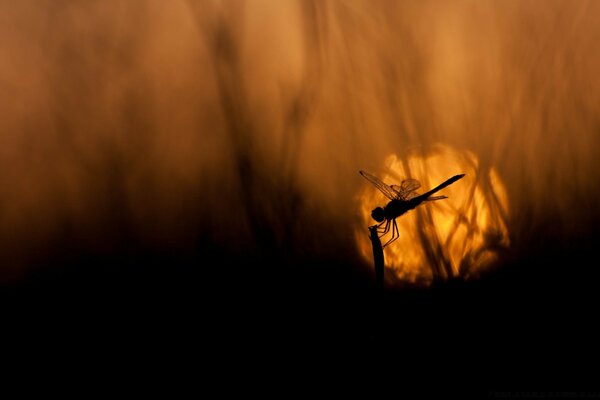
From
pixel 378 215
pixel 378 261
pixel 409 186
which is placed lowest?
pixel 378 261

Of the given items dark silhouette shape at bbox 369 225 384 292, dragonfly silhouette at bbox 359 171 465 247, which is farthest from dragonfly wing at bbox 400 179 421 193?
dark silhouette shape at bbox 369 225 384 292

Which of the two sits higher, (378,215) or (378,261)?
(378,215)

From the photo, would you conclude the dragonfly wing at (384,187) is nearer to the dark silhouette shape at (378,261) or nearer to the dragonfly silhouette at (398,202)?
the dragonfly silhouette at (398,202)

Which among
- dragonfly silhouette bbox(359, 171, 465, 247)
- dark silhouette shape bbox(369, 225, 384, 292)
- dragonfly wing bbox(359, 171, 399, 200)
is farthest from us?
dragonfly wing bbox(359, 171, 399, 200)

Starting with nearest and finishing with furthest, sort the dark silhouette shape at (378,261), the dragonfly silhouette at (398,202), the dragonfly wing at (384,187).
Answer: the dark silhouette shape at (378,261) → the dragonfly silhouette at (398,202) → the dragonfly wing at (384,187)

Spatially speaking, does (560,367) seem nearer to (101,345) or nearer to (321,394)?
(321,394)

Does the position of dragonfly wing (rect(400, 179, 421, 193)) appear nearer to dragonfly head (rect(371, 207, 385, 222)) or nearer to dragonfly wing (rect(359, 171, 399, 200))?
dragonfly wing (rect(359, 171, 399, 200))

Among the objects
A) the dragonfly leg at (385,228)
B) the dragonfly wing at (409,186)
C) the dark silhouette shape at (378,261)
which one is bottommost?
the dark silhouette shape at (378,261)

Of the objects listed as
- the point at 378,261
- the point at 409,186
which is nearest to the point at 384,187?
the point at 409,186

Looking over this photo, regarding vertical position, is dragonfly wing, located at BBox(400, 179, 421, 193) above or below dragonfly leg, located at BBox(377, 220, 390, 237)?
above

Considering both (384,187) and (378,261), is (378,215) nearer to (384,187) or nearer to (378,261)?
(384,187)

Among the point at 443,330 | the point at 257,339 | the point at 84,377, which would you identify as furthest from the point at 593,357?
the point at 84,377

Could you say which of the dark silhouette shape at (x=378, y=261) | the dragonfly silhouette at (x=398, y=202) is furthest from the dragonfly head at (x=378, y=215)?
the dark silhouette shape at (x=378, y=261)
